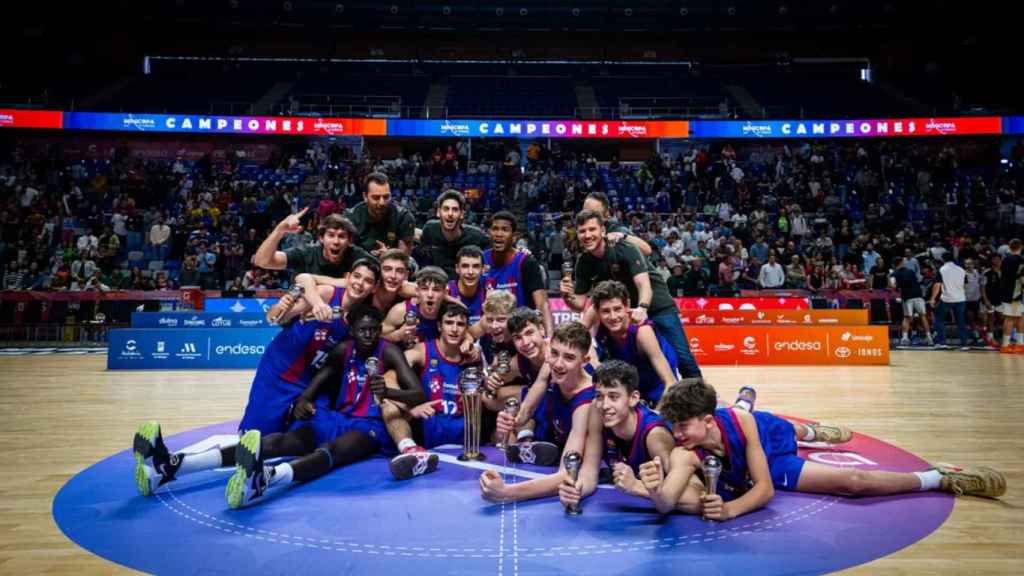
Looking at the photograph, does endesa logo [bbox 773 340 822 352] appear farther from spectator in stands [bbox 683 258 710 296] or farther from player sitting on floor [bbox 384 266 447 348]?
player sitting on floor [bbox 384 266 447 348]

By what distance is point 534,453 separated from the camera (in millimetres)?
4246

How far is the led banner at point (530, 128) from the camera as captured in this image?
72.4ft

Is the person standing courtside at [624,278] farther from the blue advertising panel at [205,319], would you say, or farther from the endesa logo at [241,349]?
the blue advertising panel at [205,319]

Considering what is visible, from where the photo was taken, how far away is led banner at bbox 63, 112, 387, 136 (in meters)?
20.9

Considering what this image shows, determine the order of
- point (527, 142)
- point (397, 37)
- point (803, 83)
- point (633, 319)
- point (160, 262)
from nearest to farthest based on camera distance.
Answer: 1. point (633, 319)
2. point (160, 262)
3. point (527, 142)
4. point (803, 83)
5. point (397, 37)

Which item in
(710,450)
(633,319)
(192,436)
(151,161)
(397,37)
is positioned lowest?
(192,436)

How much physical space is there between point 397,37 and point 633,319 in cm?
2745

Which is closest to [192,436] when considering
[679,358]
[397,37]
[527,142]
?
[679,358]

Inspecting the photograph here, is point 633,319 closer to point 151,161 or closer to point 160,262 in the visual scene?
point 160,262

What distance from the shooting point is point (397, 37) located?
28.4 metres

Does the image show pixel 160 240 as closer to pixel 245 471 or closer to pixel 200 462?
pixel 200 462

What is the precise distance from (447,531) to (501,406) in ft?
6.00

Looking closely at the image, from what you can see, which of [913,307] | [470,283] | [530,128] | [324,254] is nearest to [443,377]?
[470,283]

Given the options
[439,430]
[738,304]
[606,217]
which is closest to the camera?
Answer: [439,430]
